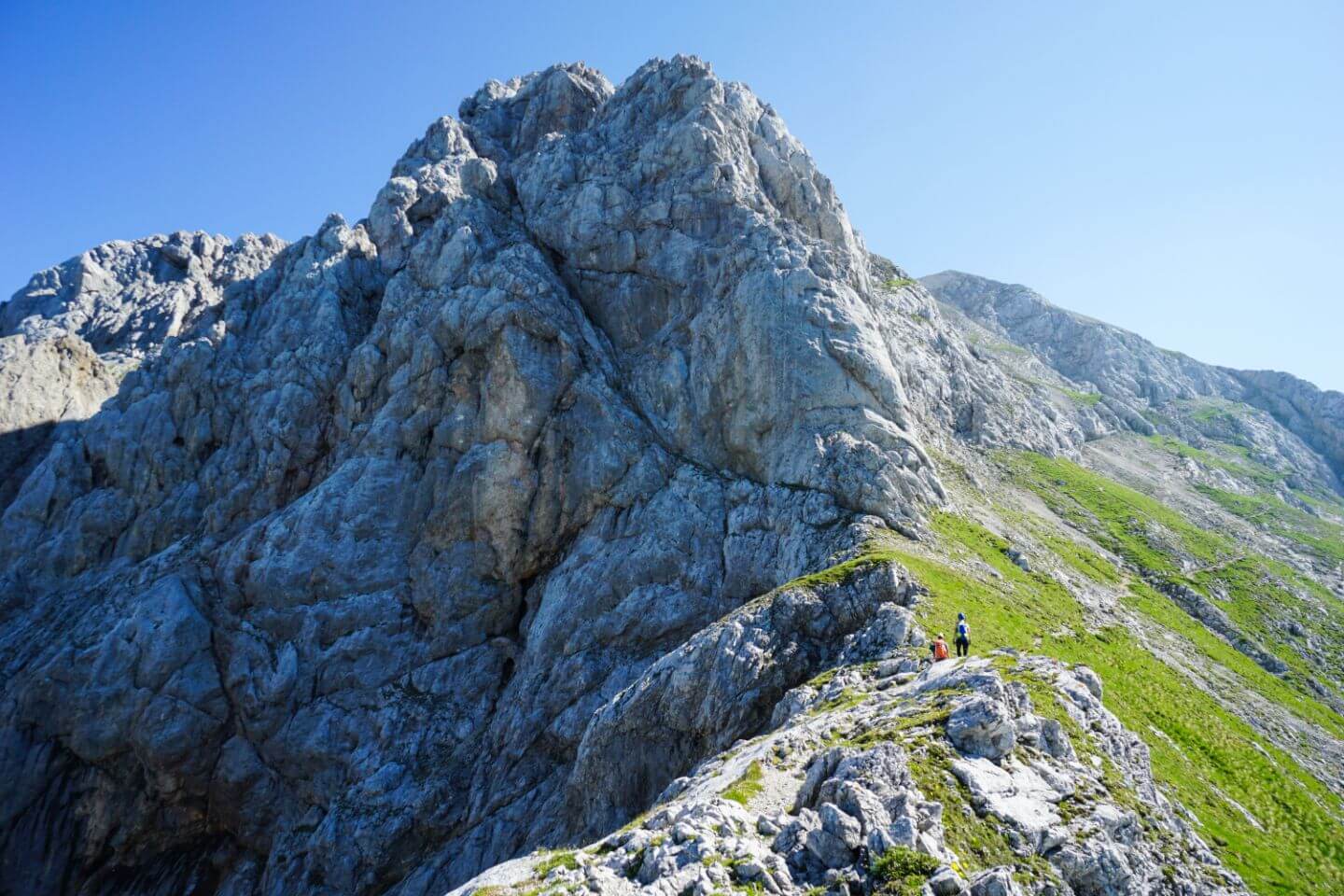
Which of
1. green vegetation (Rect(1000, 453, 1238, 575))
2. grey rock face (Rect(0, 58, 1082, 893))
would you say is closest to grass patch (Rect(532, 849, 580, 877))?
grey rock face (Rect(0, 58, 1082, 893))

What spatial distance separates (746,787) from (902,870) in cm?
638

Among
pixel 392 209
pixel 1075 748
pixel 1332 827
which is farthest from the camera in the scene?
pixel 392 209

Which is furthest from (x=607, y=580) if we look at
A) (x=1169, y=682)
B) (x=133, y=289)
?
(x=133, y=289)

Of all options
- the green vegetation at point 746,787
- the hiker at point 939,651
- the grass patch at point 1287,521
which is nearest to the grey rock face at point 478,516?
the hiker at point 939,651

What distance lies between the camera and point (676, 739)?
1430 inches

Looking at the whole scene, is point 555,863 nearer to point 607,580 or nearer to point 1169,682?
point 607,580

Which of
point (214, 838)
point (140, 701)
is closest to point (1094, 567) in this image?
point (214, 838)

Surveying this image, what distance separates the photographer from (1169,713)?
125 ft

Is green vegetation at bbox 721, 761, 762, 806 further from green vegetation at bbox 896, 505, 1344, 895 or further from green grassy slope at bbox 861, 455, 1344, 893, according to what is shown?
green grassy slope at bbox 861, 455, 1344, 893

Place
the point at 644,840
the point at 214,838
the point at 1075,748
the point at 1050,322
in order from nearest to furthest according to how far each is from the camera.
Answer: the point at 644,840 → the point at 1075,748 → the point at 214,838 → the point at 1050,322

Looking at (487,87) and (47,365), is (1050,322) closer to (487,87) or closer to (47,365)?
(487,87)

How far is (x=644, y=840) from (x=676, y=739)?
57.9 feet

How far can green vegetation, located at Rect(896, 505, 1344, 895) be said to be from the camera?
1035 inches

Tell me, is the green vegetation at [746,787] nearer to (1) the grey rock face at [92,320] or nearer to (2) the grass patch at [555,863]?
(2) the grass patch at [555,863]
